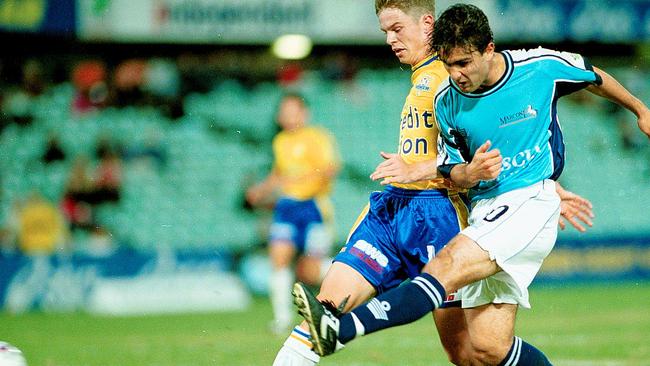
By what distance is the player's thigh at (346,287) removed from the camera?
18.2 feet

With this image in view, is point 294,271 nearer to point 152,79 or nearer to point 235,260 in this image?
point 235,260

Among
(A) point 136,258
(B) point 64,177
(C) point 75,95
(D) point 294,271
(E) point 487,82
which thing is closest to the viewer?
(E) point 487,82

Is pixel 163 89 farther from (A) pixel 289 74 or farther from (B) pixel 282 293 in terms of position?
(B) pixel 282 293

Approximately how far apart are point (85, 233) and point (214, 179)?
3.02m

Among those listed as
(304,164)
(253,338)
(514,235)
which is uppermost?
(514,235)

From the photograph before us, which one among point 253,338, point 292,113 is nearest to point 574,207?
point 253,338

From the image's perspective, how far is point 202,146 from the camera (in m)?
19.4

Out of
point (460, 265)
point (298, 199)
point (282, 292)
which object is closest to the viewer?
point (460, 265)

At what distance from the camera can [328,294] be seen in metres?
5.55

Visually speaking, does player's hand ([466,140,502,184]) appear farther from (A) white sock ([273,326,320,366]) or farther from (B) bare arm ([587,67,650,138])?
(A) white sock ([273,326,320,366])

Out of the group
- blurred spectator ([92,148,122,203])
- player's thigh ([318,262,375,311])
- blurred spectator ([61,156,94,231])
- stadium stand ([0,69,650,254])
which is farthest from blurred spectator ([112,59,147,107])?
player's thigh ([318,262,375,311])

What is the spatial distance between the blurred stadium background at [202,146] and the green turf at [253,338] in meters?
0.13

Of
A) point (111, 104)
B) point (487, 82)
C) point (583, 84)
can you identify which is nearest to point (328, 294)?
point (487, 82)

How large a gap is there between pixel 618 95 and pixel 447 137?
106cm
